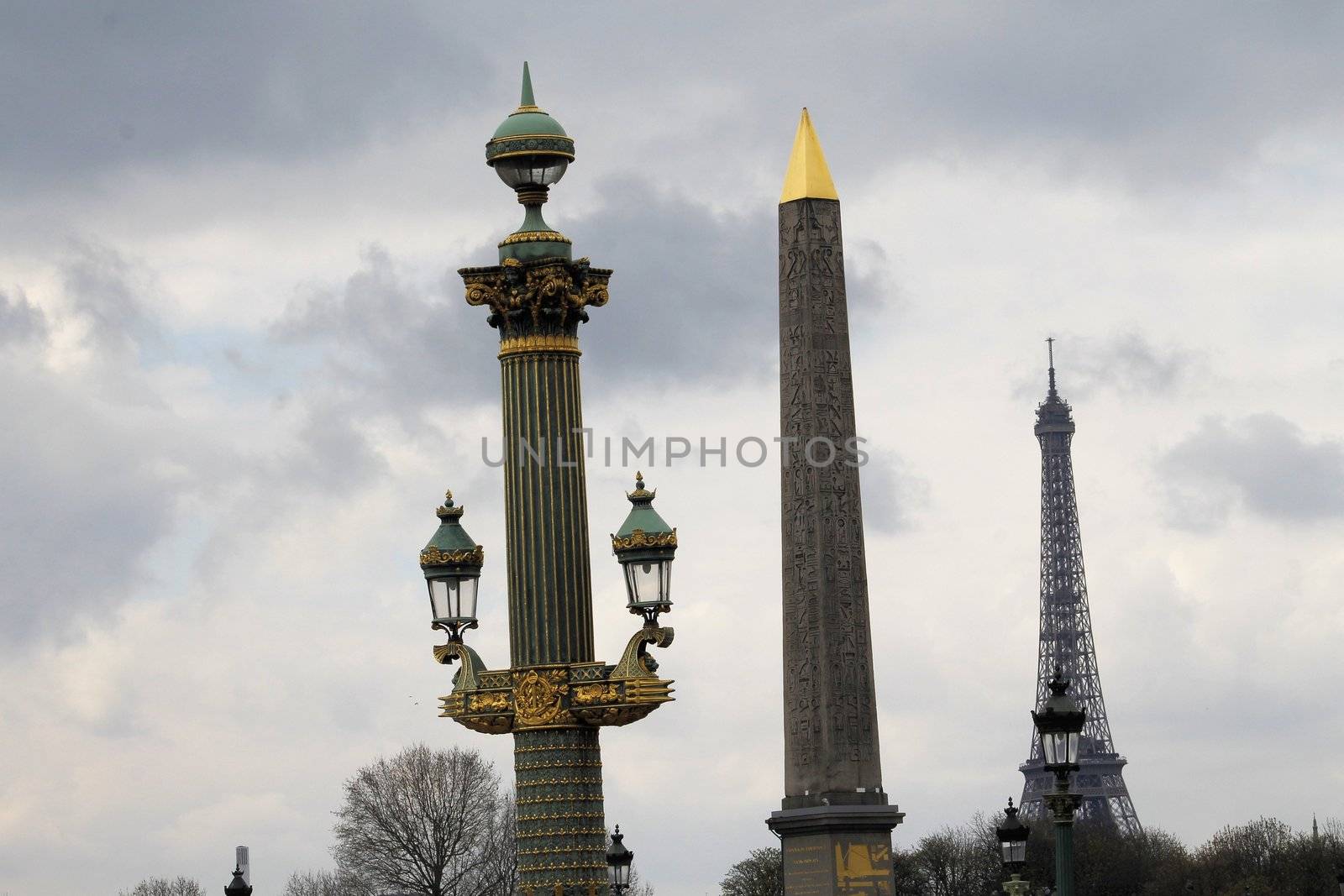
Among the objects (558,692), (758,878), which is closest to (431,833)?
(758,878)

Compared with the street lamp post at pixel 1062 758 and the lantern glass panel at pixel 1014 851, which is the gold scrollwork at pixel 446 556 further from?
the lantern glass panel at pixel 1014 851

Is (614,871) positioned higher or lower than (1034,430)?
lower

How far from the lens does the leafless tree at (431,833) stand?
73.7 m

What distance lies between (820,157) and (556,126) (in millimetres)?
18458

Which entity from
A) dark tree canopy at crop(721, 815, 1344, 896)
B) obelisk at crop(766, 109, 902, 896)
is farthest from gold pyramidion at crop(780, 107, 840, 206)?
dark tree canopy at crop(721, 815, 1344, 896)

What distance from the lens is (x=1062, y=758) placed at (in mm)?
23812

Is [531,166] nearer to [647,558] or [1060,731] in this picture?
[647,558]

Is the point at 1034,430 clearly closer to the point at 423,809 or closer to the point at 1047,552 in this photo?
the point at 1047,552

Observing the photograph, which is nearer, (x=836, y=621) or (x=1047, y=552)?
(x=836, y=621)

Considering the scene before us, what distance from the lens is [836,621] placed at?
39875mm

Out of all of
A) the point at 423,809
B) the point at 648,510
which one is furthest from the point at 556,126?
the point at 423,809

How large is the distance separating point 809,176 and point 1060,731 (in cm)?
1788

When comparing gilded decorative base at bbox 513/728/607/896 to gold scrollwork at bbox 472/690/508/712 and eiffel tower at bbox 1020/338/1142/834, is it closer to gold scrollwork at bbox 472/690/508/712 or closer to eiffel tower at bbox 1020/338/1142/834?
gold scrollwork at bbox 472/690/508/712

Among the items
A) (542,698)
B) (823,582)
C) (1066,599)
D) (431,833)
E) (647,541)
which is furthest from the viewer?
(1066,599)
